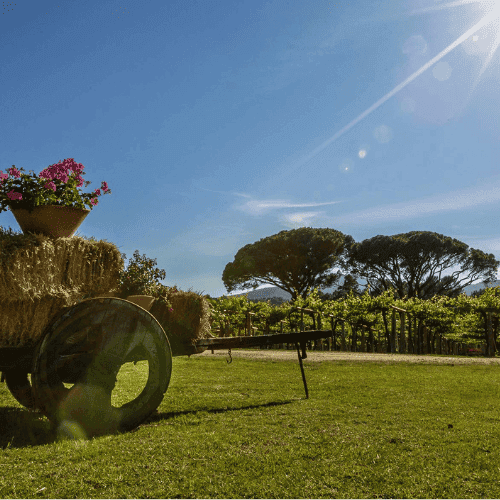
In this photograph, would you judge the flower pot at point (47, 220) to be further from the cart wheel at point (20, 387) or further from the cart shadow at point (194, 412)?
the cart shadow at point (194, 412)

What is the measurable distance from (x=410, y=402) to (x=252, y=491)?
3.65 m

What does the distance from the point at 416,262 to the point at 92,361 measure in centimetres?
4698

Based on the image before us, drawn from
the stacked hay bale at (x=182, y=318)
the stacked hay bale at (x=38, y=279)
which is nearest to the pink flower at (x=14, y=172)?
the stacked hay bale at (x=38, y=279)

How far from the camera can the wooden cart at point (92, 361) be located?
3441 millimetres

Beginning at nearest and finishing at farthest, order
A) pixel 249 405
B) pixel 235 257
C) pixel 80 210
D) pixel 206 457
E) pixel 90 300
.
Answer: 1. pixel 206 457
2. pixel 90 300
3. pixel 80 210
4. pixel 249 405
5. pixel 235 257

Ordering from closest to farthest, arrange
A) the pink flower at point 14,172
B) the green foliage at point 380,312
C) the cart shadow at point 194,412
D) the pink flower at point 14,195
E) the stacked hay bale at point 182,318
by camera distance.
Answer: the pink flower at point 14,195
the pink flower at point 14,172
the cart shadow at point 194,412
the stacked hay bale at point 182,318
the green foliage at point 380,312

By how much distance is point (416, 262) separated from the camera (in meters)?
46.3

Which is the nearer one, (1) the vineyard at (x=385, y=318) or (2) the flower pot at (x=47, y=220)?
(2) the flower pot at (x=47, y=220)

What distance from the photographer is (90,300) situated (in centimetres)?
359

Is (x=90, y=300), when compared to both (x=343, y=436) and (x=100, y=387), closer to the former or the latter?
(x=100, y=387)

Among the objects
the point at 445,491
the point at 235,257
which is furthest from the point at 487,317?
the point at 235,257

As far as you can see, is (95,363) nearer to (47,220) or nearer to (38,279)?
(38,279)

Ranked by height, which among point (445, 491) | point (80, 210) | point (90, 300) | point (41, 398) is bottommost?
point (445, 491)

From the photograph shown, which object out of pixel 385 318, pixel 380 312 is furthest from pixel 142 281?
pixel 380 312
